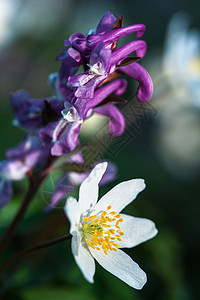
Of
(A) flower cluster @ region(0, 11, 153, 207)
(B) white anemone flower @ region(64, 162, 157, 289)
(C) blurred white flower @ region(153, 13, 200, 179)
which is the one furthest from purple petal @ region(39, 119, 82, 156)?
(C) blurred white flower @ region(153, 13, 200, 179)

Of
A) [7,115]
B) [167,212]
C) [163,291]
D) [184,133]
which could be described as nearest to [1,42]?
[7,115]

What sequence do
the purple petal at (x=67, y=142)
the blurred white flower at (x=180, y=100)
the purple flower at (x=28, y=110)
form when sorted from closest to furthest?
1. the purple petal at (x=67, y=142)
2. the purple flower at (x=28, y=110)
3. the blurred white flower at (x=180, y=100)

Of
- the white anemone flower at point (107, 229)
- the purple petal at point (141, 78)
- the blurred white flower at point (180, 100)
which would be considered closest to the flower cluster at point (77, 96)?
the purple petal at point (141, 78)

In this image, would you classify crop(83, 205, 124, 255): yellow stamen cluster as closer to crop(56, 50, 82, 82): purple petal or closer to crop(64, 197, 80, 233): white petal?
crop(64, 197, 80, 233): white petal

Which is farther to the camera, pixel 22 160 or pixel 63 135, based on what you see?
pixel 22 160

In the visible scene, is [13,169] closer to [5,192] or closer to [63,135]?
[5,192]

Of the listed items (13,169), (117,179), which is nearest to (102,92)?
(13,169)

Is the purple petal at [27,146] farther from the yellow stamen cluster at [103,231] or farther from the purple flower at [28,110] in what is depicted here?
the yellow stamen cluster at [103,231]
